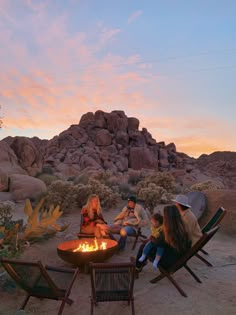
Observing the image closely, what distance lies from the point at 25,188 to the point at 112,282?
468 inches

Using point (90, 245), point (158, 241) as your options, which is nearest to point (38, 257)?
point (90, 245)

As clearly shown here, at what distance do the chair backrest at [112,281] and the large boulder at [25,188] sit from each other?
10.8 meters

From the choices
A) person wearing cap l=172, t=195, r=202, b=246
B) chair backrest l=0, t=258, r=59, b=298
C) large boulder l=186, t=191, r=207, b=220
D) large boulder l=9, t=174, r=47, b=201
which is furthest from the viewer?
large boulder l=9, t=174, r=47, b=201

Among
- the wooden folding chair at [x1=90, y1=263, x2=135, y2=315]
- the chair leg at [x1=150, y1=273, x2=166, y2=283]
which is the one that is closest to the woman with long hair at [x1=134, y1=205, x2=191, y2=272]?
the chair leg at [x1=150, y1=273, x2=166, y2=283]

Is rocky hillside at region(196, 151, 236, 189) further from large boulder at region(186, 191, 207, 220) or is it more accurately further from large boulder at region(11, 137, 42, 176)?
large boulder at region(186, 191, 207, 220)

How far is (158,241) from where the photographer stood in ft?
17.7

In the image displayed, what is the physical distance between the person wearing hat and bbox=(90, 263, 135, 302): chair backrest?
2821 millimetres

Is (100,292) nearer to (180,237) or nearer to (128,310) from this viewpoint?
(128,310)

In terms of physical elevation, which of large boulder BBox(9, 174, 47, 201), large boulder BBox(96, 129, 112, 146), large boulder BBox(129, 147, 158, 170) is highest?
large boulder BBox(96, 129, 112, 146)

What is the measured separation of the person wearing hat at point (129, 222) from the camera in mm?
7262

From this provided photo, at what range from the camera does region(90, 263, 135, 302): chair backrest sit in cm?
410

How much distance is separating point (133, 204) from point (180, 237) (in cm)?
254

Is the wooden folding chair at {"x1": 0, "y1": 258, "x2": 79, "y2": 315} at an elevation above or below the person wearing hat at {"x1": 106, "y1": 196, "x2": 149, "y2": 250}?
below

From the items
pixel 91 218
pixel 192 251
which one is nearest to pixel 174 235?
pixel 192 251
